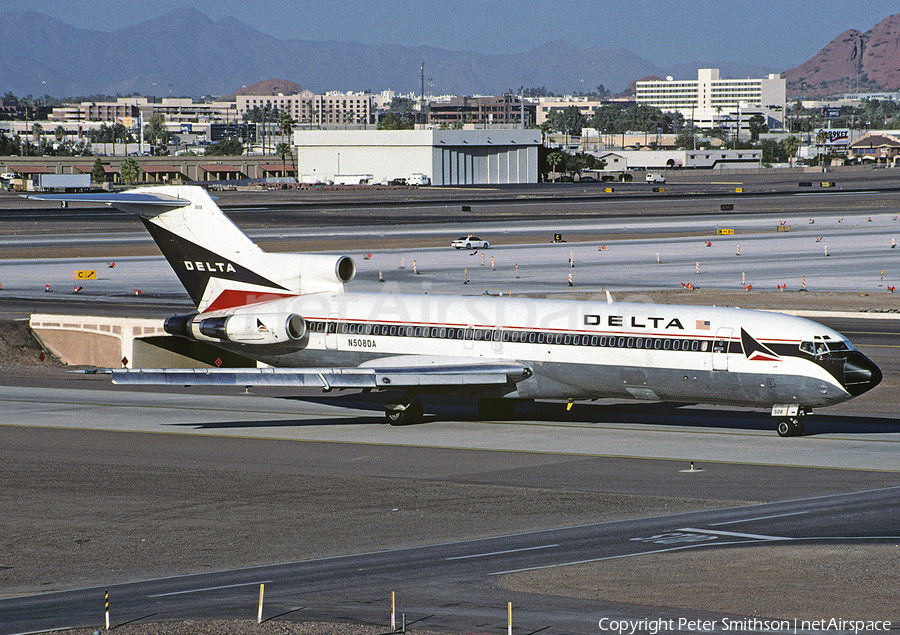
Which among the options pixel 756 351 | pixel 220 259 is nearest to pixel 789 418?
pixel 756 351

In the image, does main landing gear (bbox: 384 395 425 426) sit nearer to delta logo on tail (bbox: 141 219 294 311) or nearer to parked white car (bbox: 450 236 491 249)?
delta logo on tail (bbox: 141 219 294 311)

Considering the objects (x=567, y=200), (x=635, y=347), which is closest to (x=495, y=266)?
(x=635, y=347)

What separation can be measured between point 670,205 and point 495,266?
63599 mm

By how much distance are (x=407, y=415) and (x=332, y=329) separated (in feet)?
11.9

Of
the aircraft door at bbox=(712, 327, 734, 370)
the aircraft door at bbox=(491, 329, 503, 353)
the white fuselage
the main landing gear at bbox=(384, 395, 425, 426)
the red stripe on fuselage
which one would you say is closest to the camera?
the white fuselage

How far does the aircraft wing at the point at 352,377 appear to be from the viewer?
105ft

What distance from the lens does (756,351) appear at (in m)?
29.8

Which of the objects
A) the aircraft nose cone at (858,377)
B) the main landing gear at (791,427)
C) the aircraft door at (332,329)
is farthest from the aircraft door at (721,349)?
the aircraft door at (332,329)

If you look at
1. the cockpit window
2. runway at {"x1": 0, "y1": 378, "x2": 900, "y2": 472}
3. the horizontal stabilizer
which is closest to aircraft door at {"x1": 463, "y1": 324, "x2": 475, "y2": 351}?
runway at {"x1": 0, "y1": 378, "x2": 900, "y2": 472}

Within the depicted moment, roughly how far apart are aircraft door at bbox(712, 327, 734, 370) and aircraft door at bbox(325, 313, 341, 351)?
11.7 meters

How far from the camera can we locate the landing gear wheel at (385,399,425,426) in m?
34.5

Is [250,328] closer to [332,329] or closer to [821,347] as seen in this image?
[332,329]

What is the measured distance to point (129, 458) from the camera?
29.9 m

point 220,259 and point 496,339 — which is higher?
point 220,259
